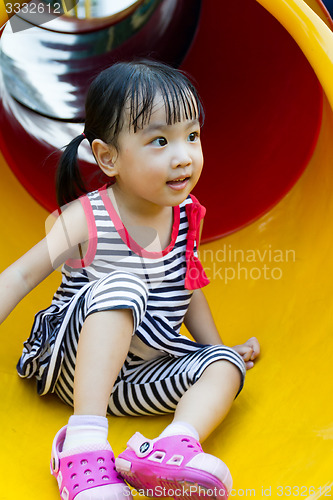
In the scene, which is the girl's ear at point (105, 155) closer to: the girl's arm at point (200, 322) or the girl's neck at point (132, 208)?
the girl's neck at point (132, 208)

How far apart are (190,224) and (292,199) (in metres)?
0.46

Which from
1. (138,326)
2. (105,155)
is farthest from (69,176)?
(138,326)

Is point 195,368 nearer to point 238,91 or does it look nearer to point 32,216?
point 32,216

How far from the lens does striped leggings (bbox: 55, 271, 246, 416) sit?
3.65 ft

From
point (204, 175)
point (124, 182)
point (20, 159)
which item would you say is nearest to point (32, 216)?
point (20, 159)

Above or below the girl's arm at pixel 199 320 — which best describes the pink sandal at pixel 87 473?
below

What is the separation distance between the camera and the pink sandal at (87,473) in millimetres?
913

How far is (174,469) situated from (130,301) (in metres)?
0.25

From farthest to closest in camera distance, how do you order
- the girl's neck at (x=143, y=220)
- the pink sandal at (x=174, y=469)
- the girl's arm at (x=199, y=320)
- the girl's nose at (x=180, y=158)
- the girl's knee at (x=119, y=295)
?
the girl's arm at (x=199, y=320) → the girl's neck at (x=143, y=220) → the girl's nose at (x=180, y=158) → the girl's knee at (x=119, y=295) → the pink sandal at (x=174, y=469)

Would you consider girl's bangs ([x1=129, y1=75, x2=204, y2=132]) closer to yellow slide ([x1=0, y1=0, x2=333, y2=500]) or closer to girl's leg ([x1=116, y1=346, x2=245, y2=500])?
yellow slide ([x1=0, y1=0, x2=333, y2=500])

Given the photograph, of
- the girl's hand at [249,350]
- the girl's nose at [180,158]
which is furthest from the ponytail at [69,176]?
the girl's hand at [249,350]

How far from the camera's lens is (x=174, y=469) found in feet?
2.87

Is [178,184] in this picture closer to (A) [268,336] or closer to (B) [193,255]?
(B) [193,255]

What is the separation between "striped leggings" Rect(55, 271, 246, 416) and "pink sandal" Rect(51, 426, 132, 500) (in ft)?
0.70
